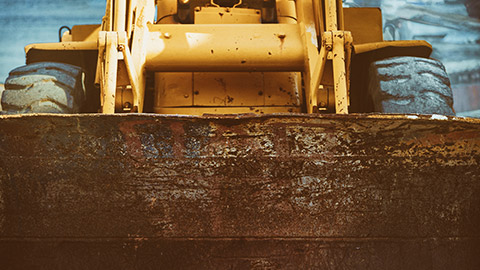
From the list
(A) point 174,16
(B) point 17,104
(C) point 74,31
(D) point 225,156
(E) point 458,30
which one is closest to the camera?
(D) point 225,156

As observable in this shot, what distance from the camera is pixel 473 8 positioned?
13188 mm

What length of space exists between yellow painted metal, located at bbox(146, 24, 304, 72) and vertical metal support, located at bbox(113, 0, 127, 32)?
Result: 218mm

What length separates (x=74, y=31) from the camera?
4.13 metres

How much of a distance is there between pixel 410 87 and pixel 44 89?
2.18 meters

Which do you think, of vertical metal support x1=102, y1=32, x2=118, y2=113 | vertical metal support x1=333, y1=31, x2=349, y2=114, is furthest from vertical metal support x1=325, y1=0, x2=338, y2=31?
vertical metal support x1=102, y1=32, x2=118, y2=113

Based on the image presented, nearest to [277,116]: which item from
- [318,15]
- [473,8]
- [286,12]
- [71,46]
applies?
[318,15]

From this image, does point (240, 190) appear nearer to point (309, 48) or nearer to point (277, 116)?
point (277, 116)

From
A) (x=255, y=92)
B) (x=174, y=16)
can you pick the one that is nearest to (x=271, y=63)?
(x=255, y=92)

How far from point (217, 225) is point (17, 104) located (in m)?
1.91

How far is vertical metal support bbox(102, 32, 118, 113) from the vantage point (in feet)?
8.68

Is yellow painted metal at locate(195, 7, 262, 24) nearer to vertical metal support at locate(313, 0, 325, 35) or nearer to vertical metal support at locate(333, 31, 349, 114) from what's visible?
vertical metal support at locate(313, 0, 325, 35)

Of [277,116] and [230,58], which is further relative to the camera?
[230,58]

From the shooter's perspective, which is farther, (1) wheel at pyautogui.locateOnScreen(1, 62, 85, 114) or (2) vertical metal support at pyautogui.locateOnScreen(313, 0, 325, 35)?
(2) vertical metal support at pyautogui.locateOnScreen(313, 0, 325, 35)

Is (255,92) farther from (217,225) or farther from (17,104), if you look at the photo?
(217,225)
